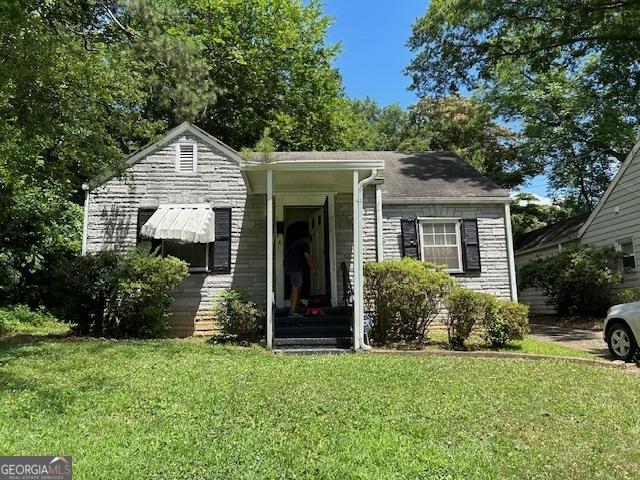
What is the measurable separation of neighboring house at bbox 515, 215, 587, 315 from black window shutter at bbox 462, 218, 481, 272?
6050mm

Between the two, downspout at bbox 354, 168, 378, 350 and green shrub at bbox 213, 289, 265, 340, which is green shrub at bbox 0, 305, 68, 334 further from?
downspout at bbox 354, 168, 378, 350

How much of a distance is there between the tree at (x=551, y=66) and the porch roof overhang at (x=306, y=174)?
10385 mm

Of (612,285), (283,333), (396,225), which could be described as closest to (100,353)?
(283,333)

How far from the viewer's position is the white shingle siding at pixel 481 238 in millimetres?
11562

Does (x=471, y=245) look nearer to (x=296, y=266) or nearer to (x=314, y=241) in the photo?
(x=314, y=241)

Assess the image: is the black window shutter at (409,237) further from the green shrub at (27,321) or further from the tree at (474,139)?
the tree at (474,139)

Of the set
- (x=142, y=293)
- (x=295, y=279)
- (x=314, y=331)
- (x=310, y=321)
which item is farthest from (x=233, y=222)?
(x=314, y=331)

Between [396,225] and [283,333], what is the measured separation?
4243 mm

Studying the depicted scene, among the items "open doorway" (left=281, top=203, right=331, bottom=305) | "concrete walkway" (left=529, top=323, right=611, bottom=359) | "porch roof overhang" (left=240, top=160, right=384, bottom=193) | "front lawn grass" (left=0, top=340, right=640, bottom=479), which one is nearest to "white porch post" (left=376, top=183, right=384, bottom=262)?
"porch roof overhang" (left=240, top=160, right=384, bottom=193)

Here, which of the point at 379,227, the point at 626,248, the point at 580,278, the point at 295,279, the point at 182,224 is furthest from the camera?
the point at 626,248

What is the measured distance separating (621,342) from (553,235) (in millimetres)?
11080

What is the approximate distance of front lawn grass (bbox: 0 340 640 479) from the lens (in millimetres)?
3426

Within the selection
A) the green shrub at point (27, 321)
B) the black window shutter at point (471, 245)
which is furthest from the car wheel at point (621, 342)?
the green shrub at point (27, 321)

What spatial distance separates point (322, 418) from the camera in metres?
4.36
